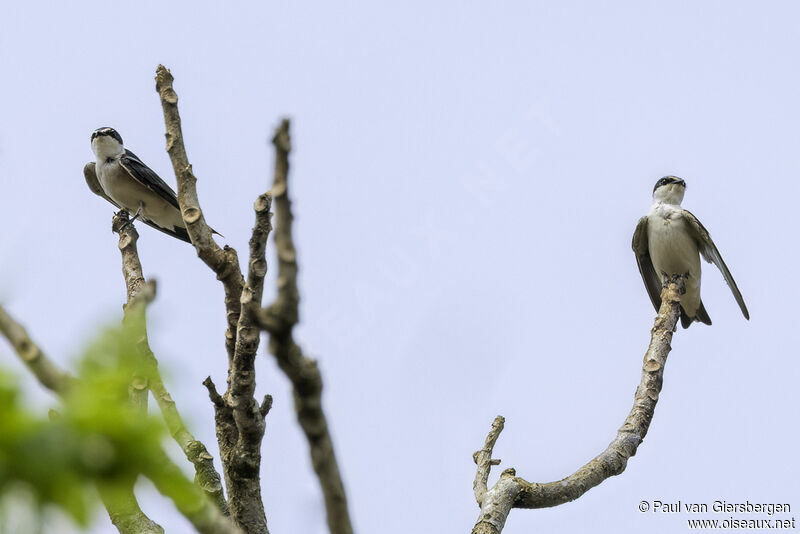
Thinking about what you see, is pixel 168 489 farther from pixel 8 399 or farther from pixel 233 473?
pixel 233 473

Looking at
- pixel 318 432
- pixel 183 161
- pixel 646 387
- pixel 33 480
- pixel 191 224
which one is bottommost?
pixel 33 480

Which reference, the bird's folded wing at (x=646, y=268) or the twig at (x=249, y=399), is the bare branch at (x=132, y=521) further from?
the bird's folded wing at (x=646, y=268)

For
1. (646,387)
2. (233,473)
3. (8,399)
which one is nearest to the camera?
(8,399)

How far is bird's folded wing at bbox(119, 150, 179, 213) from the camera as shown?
11.5 metres

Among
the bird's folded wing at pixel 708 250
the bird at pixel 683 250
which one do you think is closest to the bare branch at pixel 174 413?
the bird at pixel 683 250

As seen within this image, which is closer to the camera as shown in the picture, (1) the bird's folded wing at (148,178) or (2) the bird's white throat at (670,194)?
(2) the bird's white throat at (670,194)

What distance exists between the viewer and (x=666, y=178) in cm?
1162

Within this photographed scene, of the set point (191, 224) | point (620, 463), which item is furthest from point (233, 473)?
point (620, 463)

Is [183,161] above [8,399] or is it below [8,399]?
above

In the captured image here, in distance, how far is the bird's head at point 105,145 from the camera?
12039 mm

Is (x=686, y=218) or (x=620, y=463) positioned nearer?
(x=620, y=463)

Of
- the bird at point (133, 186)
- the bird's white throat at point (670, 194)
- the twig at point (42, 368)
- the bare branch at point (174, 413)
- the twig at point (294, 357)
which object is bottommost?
the twig at point (42, 368)

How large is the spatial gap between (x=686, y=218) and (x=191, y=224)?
7.06 meters

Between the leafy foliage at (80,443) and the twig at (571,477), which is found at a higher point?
the twig at (571,477)
